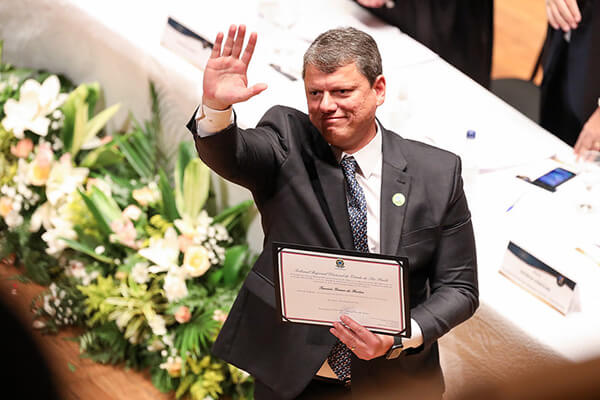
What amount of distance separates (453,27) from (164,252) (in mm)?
1632

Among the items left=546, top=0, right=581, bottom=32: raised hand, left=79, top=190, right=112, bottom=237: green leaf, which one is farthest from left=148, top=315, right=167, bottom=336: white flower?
left=546, top=0, right=581, bottom=32: raised hand

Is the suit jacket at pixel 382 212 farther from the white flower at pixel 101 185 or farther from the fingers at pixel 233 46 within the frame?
the white flower at pixel 101 185

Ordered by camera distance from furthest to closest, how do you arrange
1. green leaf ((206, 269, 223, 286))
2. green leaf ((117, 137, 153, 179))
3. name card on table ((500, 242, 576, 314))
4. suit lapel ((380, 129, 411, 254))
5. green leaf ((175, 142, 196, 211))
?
green leaf ((117, 137, 153, 179)), green leaf ((175, 142, 196, 211)), green leaf ((206, 269, 223, 286)), name card on table ((500, 242, 576, 314)), suit lapel ((380, 129, 411, 254))

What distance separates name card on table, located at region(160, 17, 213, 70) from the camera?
8.91 feet

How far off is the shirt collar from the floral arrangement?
1083 millimetres

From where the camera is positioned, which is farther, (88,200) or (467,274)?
(88,200)

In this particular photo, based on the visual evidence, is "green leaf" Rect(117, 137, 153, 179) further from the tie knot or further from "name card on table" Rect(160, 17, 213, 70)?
the tie knot

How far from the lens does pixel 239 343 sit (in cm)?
176

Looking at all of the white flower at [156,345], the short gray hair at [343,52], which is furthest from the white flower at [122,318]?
the short gray hair at [343,52]

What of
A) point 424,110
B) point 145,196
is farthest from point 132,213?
point 424,110

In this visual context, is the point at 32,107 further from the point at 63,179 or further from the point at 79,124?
the point at 63,179

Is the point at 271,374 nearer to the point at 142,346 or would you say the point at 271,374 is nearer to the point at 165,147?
the point at 142,346

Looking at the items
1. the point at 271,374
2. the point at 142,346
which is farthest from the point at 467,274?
the point at 142,346

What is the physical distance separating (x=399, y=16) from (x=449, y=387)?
162 cm
